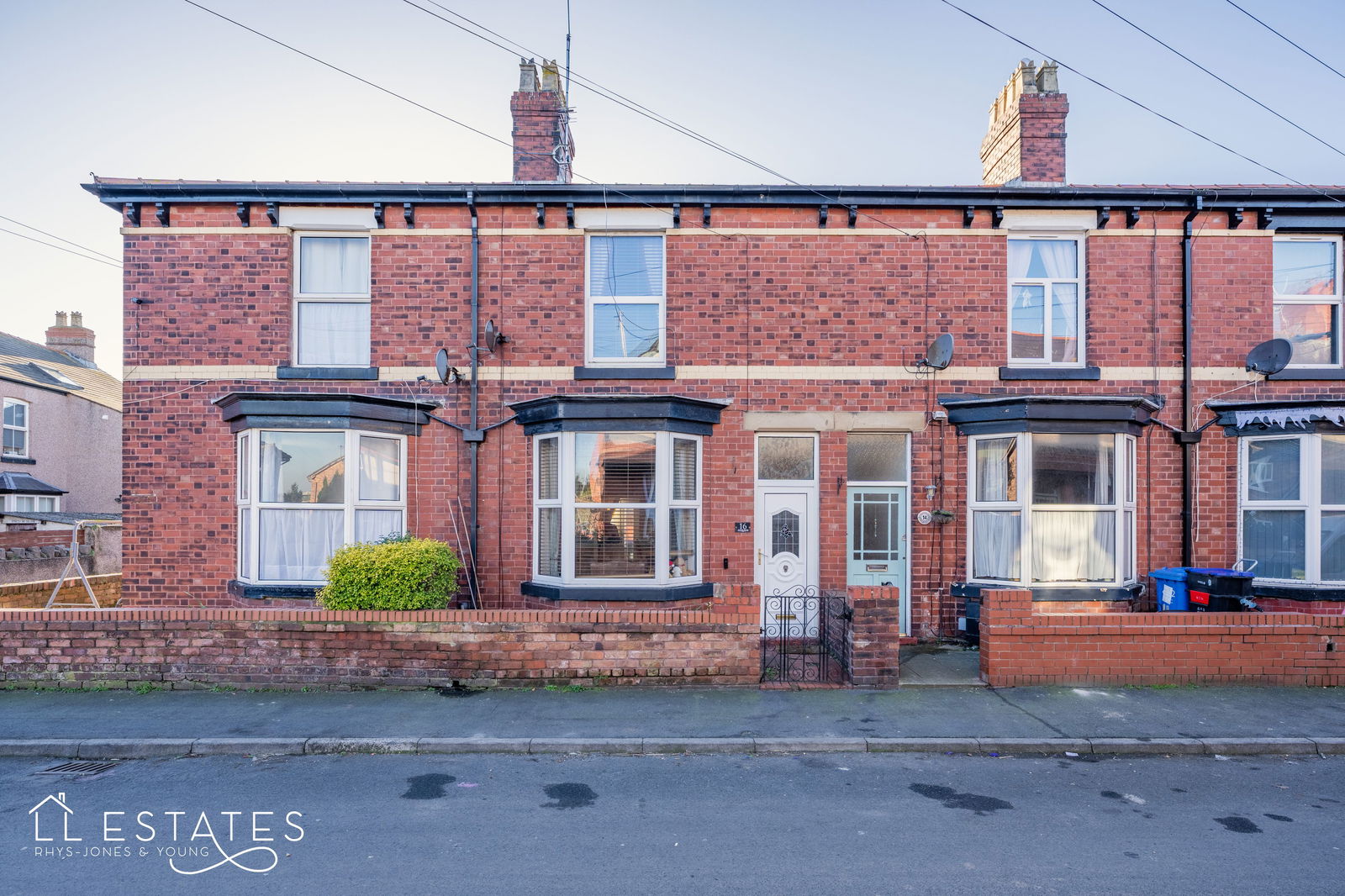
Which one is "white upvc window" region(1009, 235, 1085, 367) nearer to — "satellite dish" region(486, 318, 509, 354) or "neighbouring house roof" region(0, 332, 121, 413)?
"satellite dish" region(486, 318, 509, 354)

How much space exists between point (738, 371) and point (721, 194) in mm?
2401

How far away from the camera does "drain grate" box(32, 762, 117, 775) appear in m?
5.92

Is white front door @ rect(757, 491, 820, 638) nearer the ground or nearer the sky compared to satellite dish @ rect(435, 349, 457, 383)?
nearer the ground

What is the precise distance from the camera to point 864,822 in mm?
4996

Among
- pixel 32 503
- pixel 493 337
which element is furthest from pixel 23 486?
pixel 493 337

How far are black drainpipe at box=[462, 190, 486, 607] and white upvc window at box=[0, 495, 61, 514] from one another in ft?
62.4

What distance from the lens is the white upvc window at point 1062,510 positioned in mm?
9594

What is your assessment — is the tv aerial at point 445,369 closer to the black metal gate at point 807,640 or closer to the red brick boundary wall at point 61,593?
the black metal gate at point 807,640

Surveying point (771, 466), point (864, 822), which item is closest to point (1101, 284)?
point (771, 466)

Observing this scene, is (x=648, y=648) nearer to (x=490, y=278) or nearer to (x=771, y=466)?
(x=771, y=466)

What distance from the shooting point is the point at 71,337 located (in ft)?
92.5

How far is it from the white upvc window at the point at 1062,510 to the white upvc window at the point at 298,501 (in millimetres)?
8094

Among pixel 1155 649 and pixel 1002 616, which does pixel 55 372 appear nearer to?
pixel 1002 616

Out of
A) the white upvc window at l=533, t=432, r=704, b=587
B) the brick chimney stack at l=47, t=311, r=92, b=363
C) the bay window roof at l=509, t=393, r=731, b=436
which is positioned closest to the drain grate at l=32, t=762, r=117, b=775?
the white upvc window at l=533, t=432, r=704, b=587
